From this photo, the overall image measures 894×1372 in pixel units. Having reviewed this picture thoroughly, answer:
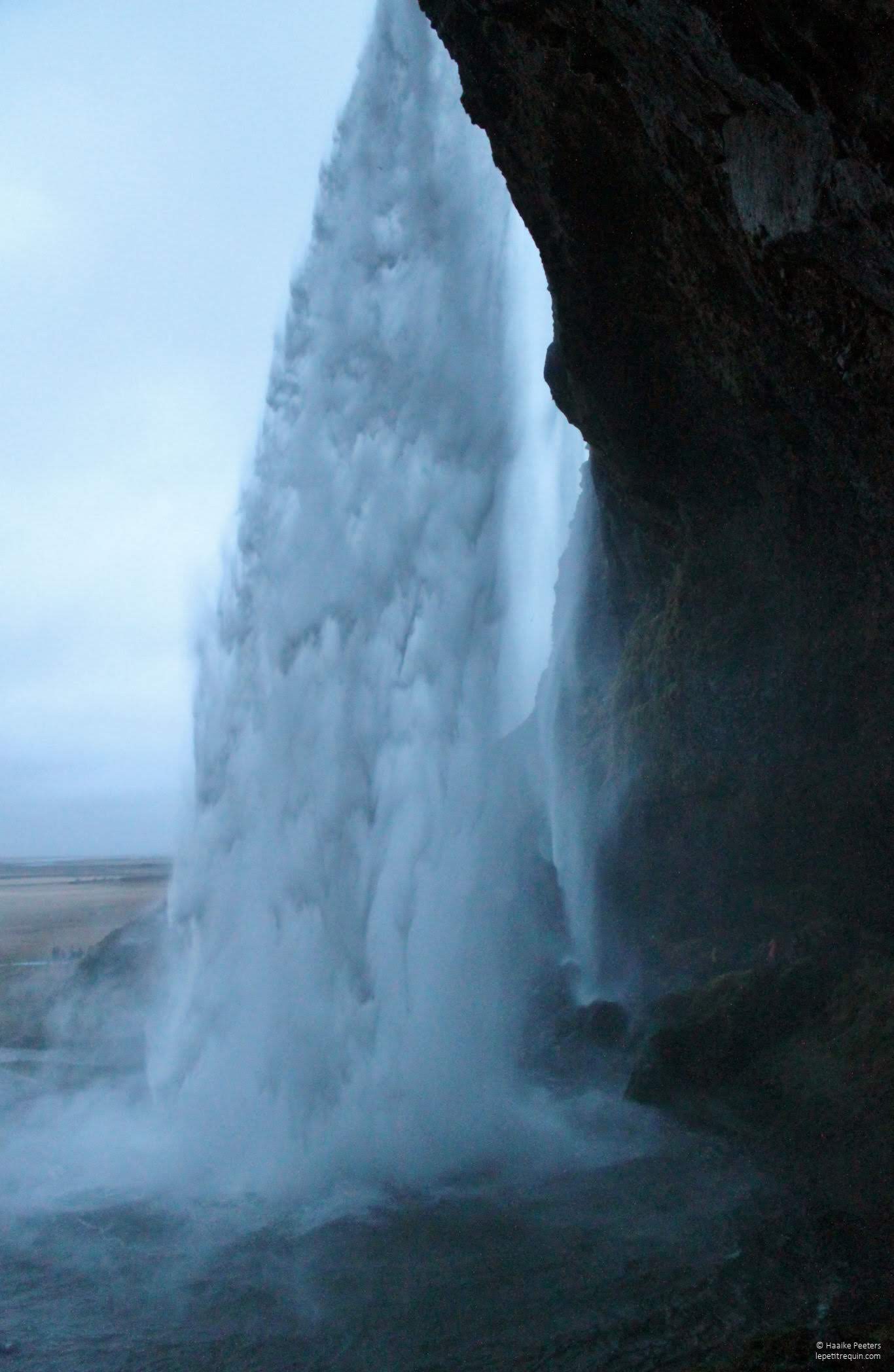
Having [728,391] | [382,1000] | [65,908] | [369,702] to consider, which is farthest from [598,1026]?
[65,908]

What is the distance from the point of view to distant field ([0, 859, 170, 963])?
92.4 feet

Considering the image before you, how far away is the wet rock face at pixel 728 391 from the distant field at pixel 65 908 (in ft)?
56.2

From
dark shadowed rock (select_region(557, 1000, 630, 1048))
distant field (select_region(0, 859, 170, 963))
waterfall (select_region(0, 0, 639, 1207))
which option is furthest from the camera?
distant field (select_region(0, 859, 170, 963))

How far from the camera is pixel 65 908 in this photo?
42062 millimetres

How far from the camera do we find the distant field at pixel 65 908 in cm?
2817

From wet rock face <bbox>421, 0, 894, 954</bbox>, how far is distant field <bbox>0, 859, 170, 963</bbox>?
17.1m

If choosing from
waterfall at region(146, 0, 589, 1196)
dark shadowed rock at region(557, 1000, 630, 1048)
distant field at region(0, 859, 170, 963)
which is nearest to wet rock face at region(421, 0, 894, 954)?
dark shadowed rock at region(557, 1000, 630, 1048)

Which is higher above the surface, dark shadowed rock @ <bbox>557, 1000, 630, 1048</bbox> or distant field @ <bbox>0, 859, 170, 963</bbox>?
dark shadowed rock @ <bbox>557, 1000, 630, 1048</bbox>

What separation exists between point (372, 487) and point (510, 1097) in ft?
23.4

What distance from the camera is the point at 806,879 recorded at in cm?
1234

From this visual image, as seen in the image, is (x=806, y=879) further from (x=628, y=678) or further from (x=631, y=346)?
(x=631, y=346)

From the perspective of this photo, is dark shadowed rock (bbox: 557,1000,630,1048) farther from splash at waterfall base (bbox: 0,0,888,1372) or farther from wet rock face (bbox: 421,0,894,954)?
wet rock face (bbox: 421,0,894,954)

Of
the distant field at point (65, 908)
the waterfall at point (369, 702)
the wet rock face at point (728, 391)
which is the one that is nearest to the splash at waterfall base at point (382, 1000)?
the waterfall at point (369, 702)

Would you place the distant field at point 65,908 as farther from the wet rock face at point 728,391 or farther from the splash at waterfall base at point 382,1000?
the wet rock face at point 728,391
